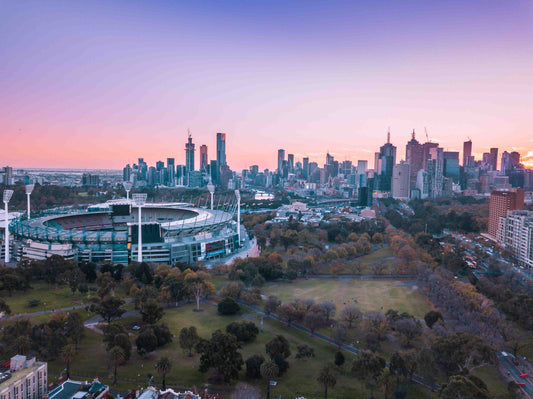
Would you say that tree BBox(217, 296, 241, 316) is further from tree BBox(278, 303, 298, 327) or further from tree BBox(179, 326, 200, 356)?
tree BBox(179, 326, 200, 356)

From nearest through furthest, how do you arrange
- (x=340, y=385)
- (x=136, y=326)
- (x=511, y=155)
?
(x=340, y=385) < (x=136, y=326) < (x=511, y=155)

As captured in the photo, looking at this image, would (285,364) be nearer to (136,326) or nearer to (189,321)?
(189,321)

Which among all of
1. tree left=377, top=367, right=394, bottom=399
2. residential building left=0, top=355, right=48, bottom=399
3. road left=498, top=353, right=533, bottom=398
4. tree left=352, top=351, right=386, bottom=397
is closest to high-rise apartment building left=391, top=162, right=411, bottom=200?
road left=498, top=353, right=533, bottom=398

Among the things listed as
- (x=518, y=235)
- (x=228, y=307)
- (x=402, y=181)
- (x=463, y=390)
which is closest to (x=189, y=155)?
(x=402, y=181)

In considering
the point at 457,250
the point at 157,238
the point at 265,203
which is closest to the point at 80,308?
the point at 157,238

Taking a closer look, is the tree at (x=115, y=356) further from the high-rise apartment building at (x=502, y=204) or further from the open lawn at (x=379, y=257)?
the high-rise apartment building at (x=502, y=204)

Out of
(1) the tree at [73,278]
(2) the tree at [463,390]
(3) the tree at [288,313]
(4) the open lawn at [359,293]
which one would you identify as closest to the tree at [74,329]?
(1) the tree at [73,278]
